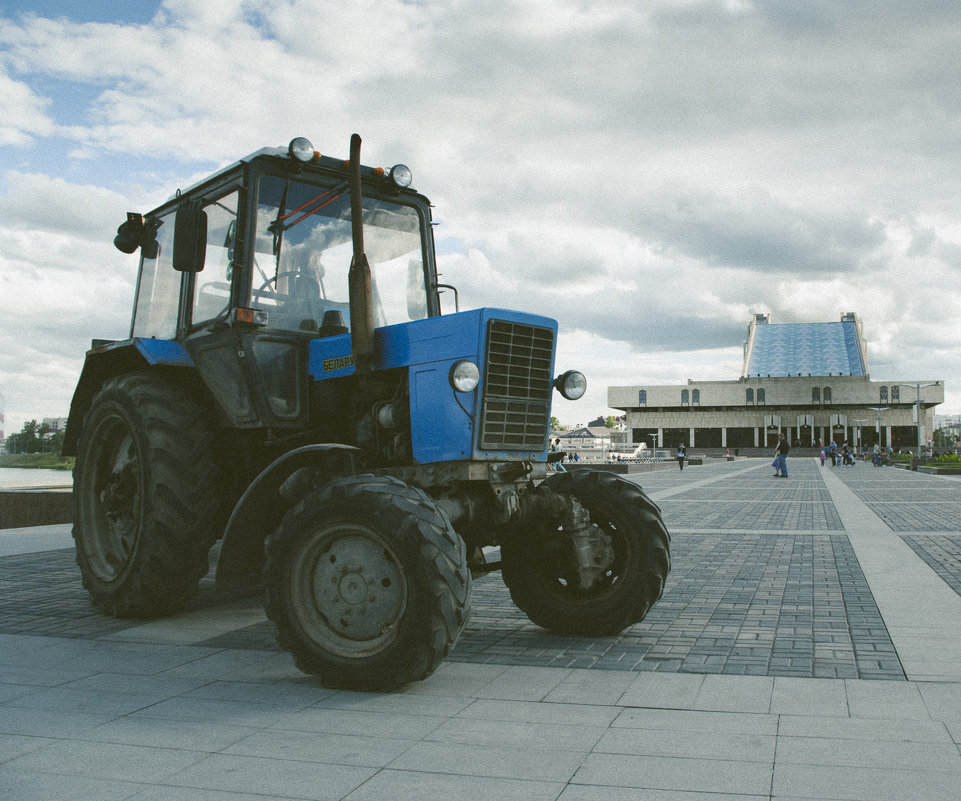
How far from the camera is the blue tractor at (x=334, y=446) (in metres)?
4.36

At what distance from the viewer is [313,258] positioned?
6023mm

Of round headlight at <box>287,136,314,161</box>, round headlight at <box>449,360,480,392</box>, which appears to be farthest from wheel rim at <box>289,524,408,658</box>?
round headlight at <box>287,136,314,161</box>

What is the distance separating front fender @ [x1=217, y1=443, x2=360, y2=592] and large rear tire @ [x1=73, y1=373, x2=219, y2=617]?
0.67m

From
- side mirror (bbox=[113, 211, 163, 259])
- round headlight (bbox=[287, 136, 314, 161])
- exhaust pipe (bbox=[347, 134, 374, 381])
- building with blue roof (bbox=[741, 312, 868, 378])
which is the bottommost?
exhaust pipe (bbox=[347, 134, 374, 381])

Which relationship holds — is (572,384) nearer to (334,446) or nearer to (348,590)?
(334,446)

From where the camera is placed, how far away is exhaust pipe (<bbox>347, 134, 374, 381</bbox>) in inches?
203

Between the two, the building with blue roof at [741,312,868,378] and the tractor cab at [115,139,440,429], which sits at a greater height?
the building with blue roof at [741,312,868,378]

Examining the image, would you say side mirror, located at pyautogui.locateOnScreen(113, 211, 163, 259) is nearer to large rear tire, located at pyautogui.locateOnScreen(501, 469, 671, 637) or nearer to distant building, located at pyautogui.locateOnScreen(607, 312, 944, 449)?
large rear tire, located at pyautogui.locateOnScreen(501, 469, 671, 637)

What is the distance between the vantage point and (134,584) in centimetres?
580

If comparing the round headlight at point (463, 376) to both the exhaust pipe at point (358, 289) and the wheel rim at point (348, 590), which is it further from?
the wheel rim at point (348, 590)

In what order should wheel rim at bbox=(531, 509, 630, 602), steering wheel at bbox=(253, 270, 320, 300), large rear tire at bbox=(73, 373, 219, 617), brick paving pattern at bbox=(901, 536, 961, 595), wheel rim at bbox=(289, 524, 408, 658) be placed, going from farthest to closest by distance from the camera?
brick paving pattern at bbox=(901, 536, 961, 595)
steering wheel at bbox=(253, 270, 320, 300)
large rear tire at bbox=(73, 373, 219, 617)
wheel rim at bbox=(531, 509, 630, 602)
wheel rim at bbox=(289, 524, 408, 658)

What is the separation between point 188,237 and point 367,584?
2.75 meters

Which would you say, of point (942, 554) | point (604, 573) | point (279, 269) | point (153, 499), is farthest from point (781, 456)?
point (153, 499)

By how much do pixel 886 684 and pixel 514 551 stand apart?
7.26 ft
